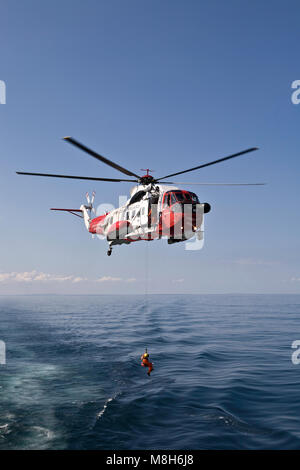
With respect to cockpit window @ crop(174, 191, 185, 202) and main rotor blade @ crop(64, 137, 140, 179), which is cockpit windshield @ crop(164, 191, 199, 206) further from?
main rotor blade @ crop(64, 137, 140, 179)

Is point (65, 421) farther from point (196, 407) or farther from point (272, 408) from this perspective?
point (272, 408)

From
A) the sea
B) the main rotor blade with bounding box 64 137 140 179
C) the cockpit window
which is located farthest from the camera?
the cockpit window

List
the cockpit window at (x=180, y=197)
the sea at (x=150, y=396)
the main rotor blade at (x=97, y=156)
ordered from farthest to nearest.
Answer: the cockpit window at (x=180, y=197) < the sea at (x=150, y=396) < the main rotor blade at (x=97, y=156)

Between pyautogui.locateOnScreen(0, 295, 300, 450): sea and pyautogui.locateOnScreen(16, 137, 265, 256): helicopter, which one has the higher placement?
pyautogui.locateOnScreen(16, 137, 265, 256): helicopter

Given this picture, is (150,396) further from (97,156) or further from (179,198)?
(97,156)

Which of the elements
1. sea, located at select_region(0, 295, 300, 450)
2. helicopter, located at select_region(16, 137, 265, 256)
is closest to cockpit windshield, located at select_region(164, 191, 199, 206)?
helicopter, located at select_region(16, 137, 265, 256)

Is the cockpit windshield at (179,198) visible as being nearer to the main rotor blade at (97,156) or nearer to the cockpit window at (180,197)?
the cockpit window at (180,197)

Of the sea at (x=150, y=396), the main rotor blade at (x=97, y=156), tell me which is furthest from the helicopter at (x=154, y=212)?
the sea at (x=150, y=396)

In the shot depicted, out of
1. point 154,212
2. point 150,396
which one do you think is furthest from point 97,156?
point 150,396

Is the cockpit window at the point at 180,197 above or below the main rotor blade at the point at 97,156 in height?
below

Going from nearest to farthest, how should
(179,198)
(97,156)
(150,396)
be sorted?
(97,156) < (179,198) < (150,396)

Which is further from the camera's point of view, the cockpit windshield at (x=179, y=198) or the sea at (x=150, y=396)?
the cockpit windshield at (x=179, y=198)

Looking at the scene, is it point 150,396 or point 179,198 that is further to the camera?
point 150,396
